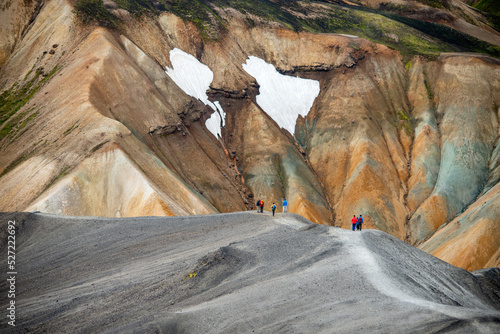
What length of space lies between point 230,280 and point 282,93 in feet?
187

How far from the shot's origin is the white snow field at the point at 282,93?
73875 mm

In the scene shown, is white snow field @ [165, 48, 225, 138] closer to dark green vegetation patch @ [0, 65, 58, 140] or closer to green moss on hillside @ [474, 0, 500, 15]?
dark green vegetation patch @ [0, 65, 58, 140]

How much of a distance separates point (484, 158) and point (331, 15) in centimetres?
4118

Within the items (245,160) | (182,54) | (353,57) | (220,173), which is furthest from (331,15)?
(220,173)

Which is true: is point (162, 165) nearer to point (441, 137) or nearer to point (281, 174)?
point (281, 174)

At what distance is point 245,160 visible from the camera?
66.4 m

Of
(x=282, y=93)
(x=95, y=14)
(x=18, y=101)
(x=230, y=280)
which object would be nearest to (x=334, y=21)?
(x=282, y=93)

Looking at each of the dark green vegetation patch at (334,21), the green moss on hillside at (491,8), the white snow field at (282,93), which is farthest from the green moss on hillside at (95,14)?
the green moss on hillside at (491,8)

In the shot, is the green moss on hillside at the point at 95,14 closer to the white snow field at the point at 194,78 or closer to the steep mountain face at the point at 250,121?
the steep mountain face at the point at 250,121

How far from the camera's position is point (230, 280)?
2245 centimetres

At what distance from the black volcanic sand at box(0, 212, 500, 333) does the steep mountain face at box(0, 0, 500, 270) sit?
487 inches

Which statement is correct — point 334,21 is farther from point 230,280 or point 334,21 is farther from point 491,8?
point 230,280

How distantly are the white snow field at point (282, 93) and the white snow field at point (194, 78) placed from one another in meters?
7.72

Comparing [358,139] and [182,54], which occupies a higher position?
[182,54]
